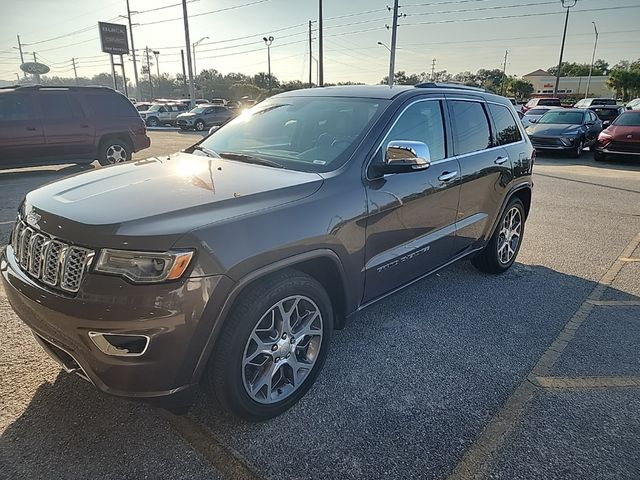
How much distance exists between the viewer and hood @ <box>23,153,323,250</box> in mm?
2002

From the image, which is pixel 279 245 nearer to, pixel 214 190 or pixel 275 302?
pixel 275 302

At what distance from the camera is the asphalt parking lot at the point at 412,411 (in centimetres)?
221

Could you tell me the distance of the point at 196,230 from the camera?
2020 mm

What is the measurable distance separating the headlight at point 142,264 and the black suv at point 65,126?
9503 millimetres

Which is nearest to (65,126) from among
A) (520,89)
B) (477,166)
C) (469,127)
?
(469,127)

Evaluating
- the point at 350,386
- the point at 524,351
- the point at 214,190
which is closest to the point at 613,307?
the point at 524,351

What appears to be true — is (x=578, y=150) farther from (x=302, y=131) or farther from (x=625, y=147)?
(x=302, y=131)

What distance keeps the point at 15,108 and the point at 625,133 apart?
615 inches

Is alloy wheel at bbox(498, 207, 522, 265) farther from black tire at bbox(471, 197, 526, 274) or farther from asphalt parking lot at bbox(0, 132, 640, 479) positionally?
asphalt parking lot at bbox(0, 132, 640, 479)

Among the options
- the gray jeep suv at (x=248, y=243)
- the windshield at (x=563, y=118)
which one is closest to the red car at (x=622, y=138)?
the windshield at (x=563, y=118)

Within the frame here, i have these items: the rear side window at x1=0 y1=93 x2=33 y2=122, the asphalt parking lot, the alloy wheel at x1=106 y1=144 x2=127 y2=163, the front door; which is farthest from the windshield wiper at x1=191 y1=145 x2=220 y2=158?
the alloy wheel at x1=106 y1=144 x2=127 y2=163

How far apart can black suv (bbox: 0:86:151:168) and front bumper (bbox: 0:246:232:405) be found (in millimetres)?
9195

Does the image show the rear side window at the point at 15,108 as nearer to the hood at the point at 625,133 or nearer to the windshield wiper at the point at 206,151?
the windshield wiper at the point at 206,151

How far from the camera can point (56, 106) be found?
996 cm
